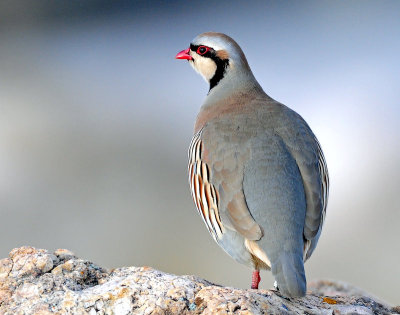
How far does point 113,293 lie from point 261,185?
1.05 metres

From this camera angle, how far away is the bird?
2.38 meters

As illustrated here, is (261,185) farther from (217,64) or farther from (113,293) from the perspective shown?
(217,64)

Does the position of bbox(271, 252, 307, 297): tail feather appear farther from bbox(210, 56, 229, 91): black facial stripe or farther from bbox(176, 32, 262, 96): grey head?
bbox(210, 56, 229, 91): black facial stripe

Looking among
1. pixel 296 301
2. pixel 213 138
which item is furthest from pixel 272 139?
pixel 296 301

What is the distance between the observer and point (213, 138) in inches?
114

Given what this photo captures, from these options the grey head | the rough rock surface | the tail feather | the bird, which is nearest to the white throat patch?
the grey head

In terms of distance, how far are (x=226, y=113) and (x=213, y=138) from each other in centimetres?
31

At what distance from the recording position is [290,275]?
214cm

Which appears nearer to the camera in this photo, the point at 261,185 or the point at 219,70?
the point at 261,185

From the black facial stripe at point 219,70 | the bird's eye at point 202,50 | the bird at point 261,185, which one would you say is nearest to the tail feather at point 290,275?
the bird at point 261,185

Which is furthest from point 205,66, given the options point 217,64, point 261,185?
point 261,185

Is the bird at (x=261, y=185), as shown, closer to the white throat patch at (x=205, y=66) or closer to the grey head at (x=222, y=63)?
the grey head at (x=222, y=63)

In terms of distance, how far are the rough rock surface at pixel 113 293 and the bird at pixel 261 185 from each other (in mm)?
334

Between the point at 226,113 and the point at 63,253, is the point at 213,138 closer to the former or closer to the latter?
the point at 226,113
